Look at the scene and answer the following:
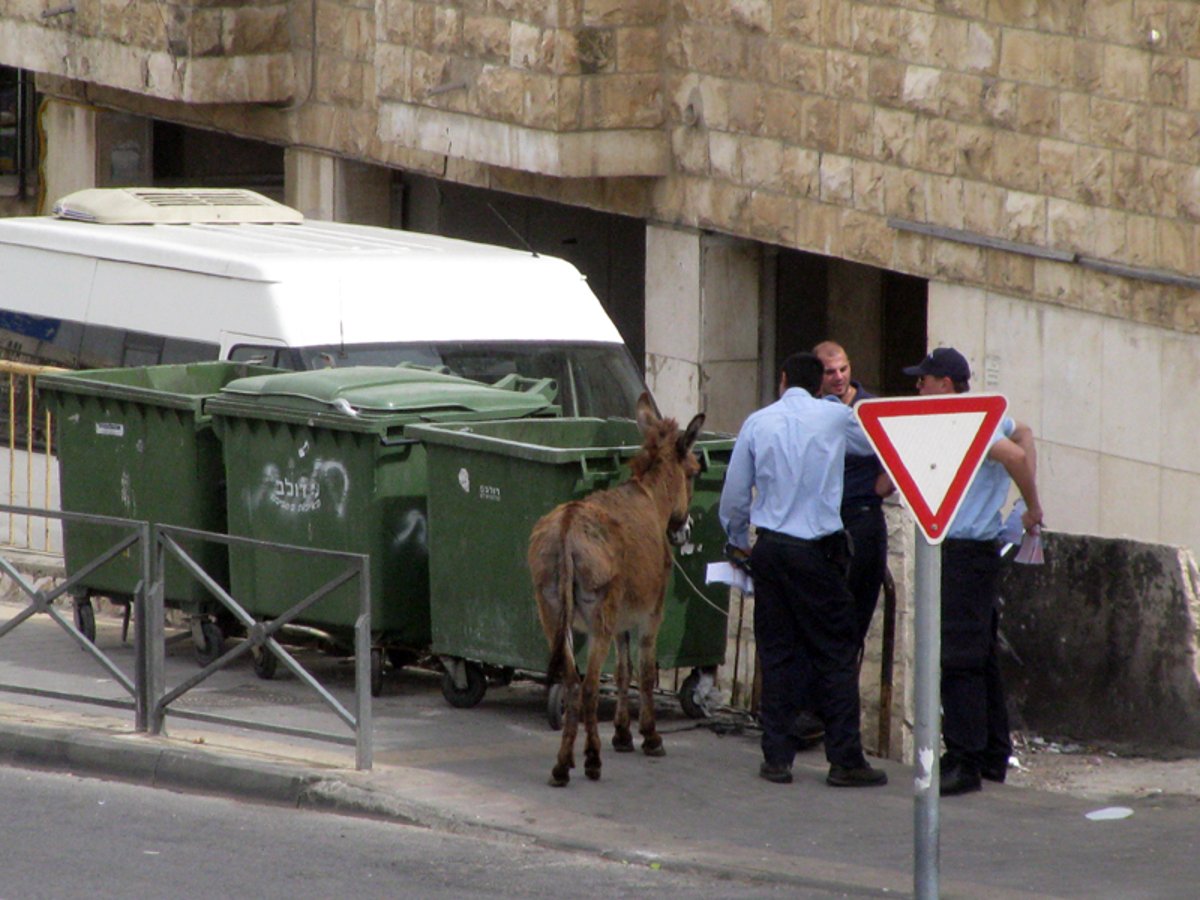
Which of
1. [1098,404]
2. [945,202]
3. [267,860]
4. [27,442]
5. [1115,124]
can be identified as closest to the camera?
[267,860]

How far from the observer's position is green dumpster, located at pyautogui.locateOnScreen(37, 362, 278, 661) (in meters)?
10.8

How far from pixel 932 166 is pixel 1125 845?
7.49m

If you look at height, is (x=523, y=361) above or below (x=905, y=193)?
below

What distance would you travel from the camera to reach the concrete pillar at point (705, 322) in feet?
57.1

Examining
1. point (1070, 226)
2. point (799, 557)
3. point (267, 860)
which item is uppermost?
point (1070, 226)

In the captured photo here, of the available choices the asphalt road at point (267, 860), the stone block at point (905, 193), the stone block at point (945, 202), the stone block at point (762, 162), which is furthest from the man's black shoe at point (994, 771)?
the stone block at point (762, 162)

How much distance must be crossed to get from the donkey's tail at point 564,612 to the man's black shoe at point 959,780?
60.1 inches

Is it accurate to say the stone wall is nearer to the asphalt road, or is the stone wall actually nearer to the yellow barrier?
the asphalt road

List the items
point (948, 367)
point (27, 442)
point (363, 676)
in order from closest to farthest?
point (948, 367) → point (363, 676) → point (27, 442)

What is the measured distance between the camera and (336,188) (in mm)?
20906

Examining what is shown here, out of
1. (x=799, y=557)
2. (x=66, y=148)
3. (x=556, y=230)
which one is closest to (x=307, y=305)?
(x=799, y=557)

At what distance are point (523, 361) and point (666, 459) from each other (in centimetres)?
299

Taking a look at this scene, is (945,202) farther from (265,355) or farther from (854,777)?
(854,777)

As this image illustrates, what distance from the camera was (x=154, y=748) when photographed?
9211mm
